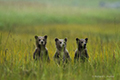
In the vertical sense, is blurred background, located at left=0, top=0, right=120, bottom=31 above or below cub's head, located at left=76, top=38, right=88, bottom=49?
above

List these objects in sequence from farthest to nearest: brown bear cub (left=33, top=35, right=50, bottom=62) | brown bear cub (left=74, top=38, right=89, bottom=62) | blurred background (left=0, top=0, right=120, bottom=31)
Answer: blurred background (left=0, top=0, right=120, bottom=31), brown bear cub (left=74, top=38, right=89, bottom=62), brown bear cub (left=33, top=35, right=50, bottom=62)

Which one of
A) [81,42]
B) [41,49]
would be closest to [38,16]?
[41,49]

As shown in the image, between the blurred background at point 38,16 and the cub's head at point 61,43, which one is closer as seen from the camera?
the cub's head at point 61,43

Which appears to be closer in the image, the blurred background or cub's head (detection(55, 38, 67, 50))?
cub's head (detection(55, 38, 67, 50))

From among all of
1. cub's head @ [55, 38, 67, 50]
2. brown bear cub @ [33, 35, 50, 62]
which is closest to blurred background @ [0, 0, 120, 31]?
brown bear cub @ [33, 35, 50, 62]

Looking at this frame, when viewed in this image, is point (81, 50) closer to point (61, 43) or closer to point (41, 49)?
point (61, 43)

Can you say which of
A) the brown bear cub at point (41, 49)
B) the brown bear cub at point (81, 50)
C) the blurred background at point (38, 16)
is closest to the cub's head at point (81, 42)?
the brown bear cub at point (81, 50)

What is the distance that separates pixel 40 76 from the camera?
4.61m

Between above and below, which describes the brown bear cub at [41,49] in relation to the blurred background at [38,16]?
below

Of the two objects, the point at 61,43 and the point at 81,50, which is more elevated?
the point at 61,43

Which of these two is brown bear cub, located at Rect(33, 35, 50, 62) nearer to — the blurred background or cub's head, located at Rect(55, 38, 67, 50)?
cub's head, located at Rect(55, 38, 67, 50)

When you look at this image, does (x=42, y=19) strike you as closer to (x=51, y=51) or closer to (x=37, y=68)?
(x=51, y=51)

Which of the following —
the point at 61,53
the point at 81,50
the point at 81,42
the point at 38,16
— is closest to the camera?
the point at 61,53

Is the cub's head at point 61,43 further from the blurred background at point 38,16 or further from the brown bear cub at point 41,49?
the blurred background at point 38,16
